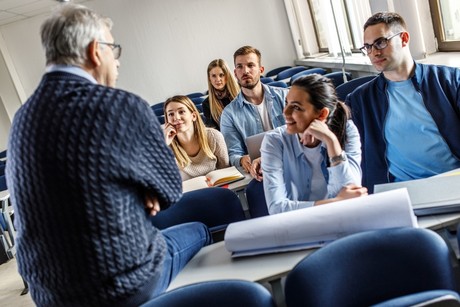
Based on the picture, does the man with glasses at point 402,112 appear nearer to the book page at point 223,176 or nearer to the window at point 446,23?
the book page at point 223,176

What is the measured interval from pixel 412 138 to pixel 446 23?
2.64 m

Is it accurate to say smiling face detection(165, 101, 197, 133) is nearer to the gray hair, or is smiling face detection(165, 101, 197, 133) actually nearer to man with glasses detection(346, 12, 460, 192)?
man with glasses detection(346, 12, 460, 192)

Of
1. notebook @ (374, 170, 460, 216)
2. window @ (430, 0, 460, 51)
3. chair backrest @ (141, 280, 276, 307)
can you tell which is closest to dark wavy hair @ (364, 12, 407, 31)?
notebook @ (374, 170, 460, 216)

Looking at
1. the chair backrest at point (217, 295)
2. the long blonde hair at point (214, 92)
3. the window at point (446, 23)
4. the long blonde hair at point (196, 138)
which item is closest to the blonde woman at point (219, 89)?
the long blonde hair at point (214, 92)

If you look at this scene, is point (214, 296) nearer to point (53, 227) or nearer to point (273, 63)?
point (53, 227)

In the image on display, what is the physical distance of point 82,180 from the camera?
1318 millimetres

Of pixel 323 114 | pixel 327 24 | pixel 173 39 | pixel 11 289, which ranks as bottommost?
pixel 11 289

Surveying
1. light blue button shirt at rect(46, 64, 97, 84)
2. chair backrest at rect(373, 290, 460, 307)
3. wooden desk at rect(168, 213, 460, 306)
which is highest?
light blue button shirt at rect(46, 64, 97, 84)

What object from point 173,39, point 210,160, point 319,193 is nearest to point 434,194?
point 319,193

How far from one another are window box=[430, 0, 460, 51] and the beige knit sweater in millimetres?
2459

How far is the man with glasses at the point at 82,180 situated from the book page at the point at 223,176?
133 centimetres

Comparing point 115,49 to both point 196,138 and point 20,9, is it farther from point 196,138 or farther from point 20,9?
point 20,9

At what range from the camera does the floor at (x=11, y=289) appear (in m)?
3.98

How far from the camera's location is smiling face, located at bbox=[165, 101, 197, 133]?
315 centimetres
